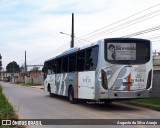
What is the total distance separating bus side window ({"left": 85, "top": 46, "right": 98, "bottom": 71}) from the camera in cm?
1720

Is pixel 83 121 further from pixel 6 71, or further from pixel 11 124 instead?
pixel 6 71

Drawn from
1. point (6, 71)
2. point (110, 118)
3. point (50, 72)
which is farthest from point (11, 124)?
point (6, 71)

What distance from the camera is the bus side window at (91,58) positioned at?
17.2m

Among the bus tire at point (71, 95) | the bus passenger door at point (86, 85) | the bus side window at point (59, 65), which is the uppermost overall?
the bus side window at point (59, 65)

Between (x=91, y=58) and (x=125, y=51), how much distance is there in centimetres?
173

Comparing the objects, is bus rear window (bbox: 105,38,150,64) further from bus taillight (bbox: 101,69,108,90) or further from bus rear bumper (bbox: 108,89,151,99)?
bus rear bumper (bbox: 108,89,151,99)

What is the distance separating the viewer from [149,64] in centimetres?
1727

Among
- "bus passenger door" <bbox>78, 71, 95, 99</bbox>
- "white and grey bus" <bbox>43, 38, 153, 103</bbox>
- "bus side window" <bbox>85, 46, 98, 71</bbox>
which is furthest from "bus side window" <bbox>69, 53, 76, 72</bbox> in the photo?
"white and grey bus" <bbox>43, 38, 153, 103</bbox>

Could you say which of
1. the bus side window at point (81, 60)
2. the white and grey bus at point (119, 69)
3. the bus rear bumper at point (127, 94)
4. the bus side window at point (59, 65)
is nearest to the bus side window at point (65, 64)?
the bus side window at point (59, 65)

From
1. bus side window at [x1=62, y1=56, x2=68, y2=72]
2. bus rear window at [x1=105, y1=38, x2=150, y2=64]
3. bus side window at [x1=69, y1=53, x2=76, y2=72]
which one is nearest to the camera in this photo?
bus rear window at [x1=105, y1=38, x2=150, y2=64]

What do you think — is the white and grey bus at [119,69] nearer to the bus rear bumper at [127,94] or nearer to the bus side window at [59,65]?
the bus rear bumper at [127,94]

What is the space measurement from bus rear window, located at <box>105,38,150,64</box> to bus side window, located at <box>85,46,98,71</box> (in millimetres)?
702

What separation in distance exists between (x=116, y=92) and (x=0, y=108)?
612 centimetres

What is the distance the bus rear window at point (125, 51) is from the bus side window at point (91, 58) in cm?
70
